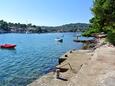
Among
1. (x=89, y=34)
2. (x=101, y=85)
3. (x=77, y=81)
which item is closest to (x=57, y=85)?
(x=77, y=81)

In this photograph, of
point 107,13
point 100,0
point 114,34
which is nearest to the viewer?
point 114,34

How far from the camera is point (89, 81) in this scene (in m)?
13.2

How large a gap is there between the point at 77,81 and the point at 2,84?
1026 centimetres

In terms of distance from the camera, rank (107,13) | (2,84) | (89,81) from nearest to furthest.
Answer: (89,81) → (2,84) → (107,13)

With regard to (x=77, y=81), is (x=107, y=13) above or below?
above

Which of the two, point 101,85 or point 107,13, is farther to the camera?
point 107,13

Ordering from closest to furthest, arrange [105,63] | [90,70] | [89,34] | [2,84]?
[90,70] < [105,63] < [2,84] < [89,34]

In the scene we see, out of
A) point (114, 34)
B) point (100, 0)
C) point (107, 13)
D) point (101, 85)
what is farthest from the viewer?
point (100, 0)

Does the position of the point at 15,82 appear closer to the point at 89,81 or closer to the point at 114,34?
the point at 89,81

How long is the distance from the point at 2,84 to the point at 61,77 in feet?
20.1

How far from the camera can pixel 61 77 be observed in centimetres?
1864

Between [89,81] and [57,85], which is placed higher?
[89,81]

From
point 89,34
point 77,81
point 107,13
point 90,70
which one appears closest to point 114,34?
point 107,13

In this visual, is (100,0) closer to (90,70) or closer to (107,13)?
(107,13)
